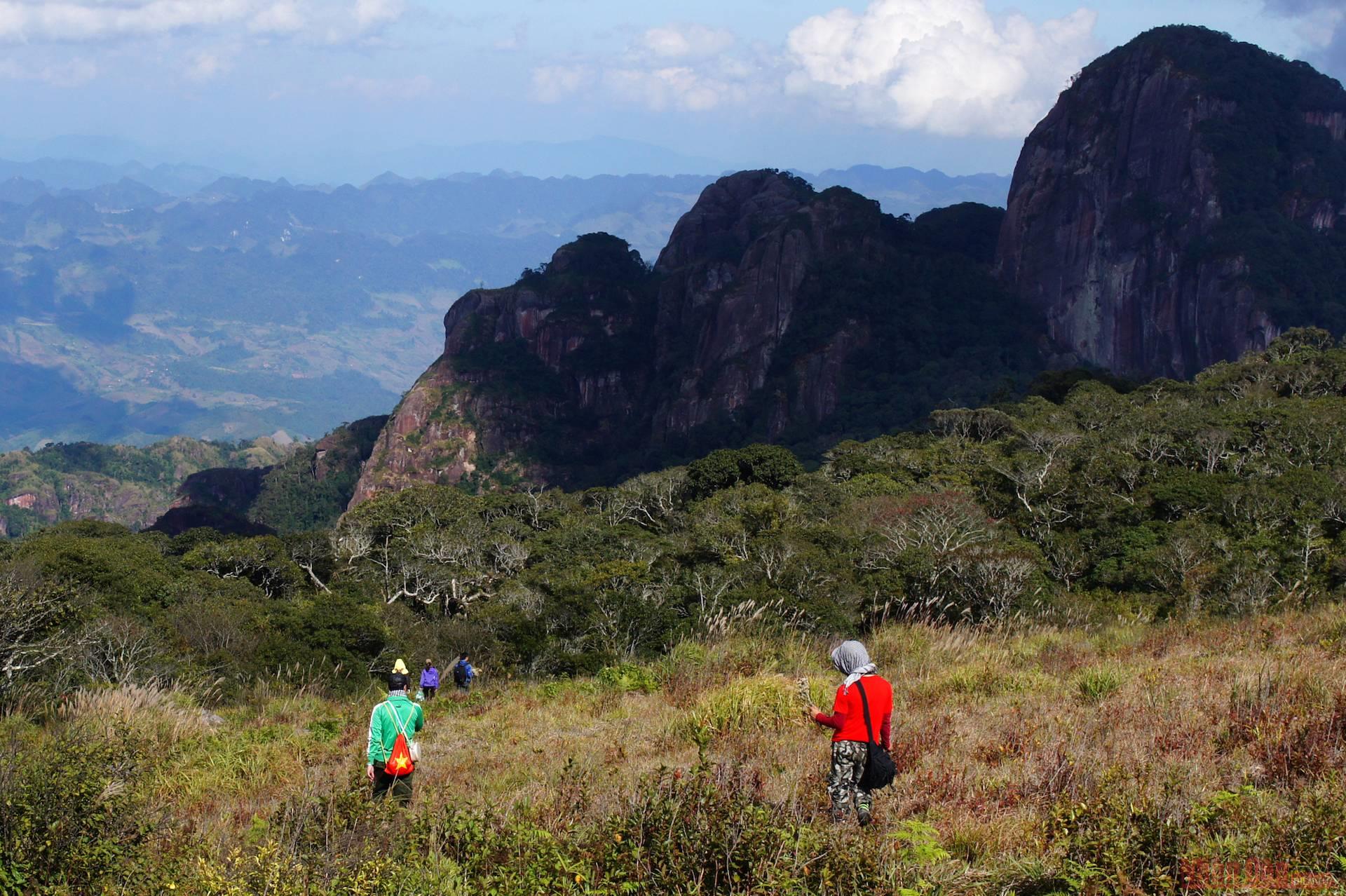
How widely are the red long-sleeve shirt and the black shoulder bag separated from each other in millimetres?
42

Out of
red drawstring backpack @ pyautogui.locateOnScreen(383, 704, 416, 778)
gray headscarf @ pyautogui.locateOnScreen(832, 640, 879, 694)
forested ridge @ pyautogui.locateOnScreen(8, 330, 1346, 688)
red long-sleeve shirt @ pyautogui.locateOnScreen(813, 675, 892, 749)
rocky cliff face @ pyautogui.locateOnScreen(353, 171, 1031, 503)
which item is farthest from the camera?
rocky cliff face @ pyautogui.locateOnScreen(353, 171, 1031, 503)

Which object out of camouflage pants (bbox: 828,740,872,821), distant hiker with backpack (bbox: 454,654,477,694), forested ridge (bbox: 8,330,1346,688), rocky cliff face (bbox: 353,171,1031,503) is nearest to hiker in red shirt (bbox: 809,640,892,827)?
camouflage pants (bbox: 828,740,872,821)

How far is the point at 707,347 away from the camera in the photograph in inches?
Result: 4774

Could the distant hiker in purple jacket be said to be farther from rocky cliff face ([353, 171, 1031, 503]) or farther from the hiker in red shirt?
rocky cliff face ([353, 171, 1031, 503])

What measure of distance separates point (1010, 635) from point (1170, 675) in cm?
312

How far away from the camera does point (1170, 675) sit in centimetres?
795

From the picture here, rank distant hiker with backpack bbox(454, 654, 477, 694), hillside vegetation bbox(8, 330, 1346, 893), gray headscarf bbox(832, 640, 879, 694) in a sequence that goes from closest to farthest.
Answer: hillside vegetation bbox(8, 330, 1346, 893) → gray headscarf bbox(832, 640, 879, 694) → distant hiker with backpack bbox(454, 654, 477, 694)

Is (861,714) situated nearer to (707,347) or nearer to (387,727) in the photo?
(387,727)

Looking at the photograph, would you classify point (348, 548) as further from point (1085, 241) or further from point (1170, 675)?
point (1085, 241)

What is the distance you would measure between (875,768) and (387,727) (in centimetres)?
Result: 333

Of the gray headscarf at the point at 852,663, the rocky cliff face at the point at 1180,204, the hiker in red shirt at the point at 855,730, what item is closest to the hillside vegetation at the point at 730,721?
the hiker in red shirt at the point at 855,730

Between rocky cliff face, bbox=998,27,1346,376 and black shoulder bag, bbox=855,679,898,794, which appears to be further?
rocky cliff face, bbox=998,27,1346,376

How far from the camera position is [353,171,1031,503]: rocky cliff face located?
11000cm

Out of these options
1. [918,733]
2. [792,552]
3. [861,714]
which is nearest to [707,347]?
[792,552]
